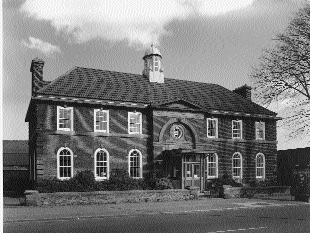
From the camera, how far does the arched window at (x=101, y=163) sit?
87.4 feet

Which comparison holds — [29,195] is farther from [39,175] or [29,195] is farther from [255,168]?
[255,168]

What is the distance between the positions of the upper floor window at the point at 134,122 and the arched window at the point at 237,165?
893cm

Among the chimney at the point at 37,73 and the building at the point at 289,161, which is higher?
the chimney at the point at 37,73

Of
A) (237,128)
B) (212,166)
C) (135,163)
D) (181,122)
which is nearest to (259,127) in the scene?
(237,128)

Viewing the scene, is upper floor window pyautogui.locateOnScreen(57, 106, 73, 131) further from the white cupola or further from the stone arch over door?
the white cupola

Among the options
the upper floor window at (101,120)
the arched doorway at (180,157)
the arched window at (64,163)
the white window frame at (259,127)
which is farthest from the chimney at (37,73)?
the white window frame at (259,127)

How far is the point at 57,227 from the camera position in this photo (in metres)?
13.3

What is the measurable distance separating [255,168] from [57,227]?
22.9 metres

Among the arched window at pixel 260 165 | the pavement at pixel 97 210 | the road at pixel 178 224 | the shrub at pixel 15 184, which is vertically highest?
the arched window at pixel 260 165

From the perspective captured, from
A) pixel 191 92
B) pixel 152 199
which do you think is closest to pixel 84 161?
pixel 152 199

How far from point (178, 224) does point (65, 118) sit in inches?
572

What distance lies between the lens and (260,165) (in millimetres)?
33312

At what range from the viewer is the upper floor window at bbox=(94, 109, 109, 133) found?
88.7 ft

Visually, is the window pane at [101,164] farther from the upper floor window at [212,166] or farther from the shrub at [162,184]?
the upper floor window at [212,166]
